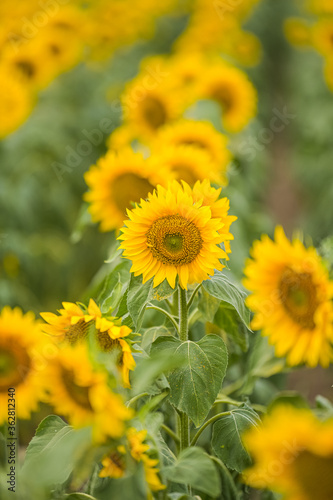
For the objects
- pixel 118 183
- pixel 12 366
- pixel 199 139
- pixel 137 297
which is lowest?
pixel 12 366

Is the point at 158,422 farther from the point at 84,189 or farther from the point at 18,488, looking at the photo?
the point at 84,189

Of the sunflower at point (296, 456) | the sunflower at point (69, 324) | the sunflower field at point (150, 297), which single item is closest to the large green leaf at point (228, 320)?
the sunflower field at point (150, 297)

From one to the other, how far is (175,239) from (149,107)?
4.64 ft

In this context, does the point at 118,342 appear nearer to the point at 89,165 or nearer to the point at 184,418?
the point at 184,418

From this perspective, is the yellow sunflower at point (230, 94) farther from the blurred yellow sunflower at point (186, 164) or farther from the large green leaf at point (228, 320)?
the large green leaf at point (228, 320)

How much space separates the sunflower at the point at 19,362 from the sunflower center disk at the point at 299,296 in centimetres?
47

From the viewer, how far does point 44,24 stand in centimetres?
315

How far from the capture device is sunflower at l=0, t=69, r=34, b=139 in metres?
2.50

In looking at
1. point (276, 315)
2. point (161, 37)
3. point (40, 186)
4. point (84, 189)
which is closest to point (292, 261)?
point (276, 315)

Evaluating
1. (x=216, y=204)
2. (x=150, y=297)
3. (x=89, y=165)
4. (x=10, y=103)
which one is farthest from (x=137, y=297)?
(x=89, y=165)

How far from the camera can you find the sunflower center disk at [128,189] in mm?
1583

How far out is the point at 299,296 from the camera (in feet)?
3.52

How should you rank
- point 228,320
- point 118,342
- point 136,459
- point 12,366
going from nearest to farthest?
1. point 136,459
2. point 118,342
3. point 12,366
4. point 228,320

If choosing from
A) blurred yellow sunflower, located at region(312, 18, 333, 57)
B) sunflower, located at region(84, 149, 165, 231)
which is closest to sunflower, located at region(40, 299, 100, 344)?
sunflower, located at region(84, 149, 165, 231)
